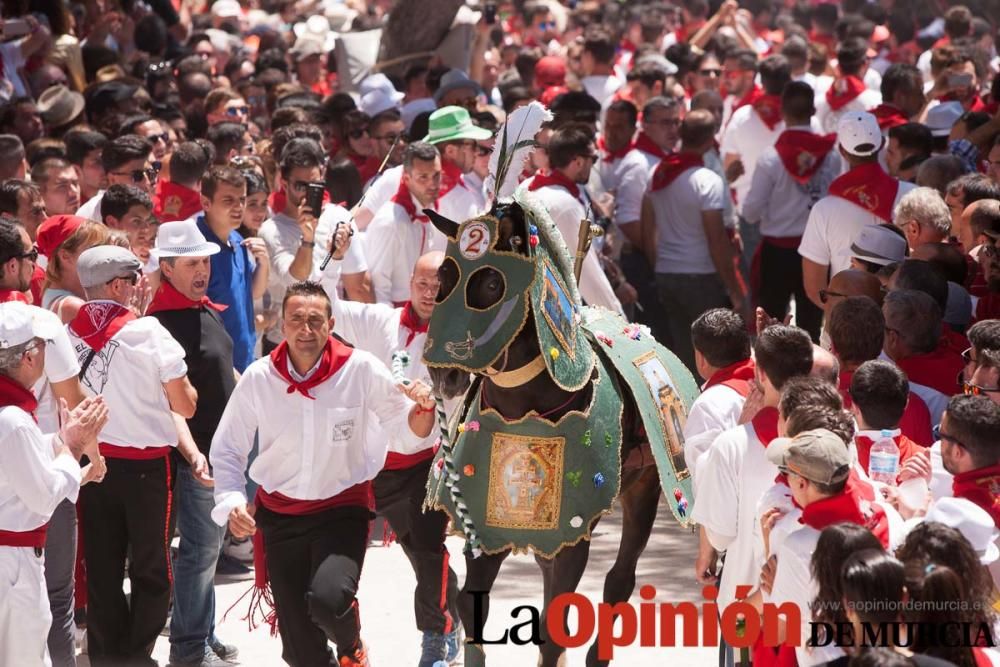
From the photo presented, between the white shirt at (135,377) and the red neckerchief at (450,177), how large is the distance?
10.6 ft

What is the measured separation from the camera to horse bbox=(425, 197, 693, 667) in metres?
5.72

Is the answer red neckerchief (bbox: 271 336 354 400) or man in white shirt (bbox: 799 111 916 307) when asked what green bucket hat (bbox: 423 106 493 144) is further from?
red neckerchief (bbox: 271 336 354 400)

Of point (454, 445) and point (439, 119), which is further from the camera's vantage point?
point (439, 119)

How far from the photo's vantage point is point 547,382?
19.6ft

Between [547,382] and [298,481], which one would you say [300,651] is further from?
[547,382]

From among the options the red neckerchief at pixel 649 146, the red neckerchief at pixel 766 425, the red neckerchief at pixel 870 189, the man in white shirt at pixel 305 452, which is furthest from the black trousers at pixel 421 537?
the red neckerchief at pixel 649 146

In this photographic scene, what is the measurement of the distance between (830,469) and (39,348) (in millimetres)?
3038

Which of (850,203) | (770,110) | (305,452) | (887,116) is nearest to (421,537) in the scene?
(305,452)

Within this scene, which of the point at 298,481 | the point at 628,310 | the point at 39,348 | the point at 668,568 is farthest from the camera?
the point at 628,310

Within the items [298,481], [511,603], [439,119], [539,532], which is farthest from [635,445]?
[439,119]

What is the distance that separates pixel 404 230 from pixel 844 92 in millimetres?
6169

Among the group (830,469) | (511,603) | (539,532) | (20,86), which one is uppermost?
(20,86)

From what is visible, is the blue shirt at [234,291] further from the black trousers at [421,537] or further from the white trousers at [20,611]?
the white trousers at [20,611]

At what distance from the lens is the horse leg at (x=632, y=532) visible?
6871 millimetres
